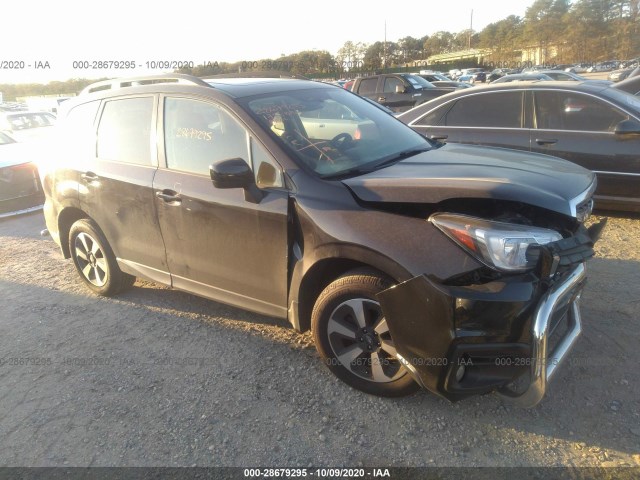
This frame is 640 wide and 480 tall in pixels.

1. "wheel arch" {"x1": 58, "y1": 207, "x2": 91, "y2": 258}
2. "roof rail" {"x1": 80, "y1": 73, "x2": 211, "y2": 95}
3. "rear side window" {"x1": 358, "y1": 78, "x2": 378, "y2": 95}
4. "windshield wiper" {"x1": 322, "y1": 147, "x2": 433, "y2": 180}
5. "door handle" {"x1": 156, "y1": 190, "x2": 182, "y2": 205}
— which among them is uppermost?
"rear side window" {"x1": 358, "y1": 78, "x2": 378, "y2": 95}

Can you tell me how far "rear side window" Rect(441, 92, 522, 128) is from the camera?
5.86 meters

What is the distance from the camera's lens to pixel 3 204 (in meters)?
7.47

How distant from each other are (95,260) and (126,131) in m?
1.29

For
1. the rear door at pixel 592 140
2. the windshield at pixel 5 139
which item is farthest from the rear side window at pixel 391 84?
the windshield at pixel 5 139

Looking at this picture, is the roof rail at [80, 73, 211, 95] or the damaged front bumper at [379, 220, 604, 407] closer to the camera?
the damaged front bumper at [379, 220, 604, 407]

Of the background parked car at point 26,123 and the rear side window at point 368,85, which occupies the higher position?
the rear side window at point 368,85

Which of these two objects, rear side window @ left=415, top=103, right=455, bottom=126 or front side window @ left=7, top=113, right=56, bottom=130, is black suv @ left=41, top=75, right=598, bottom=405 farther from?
front side window @ left=7, top=113, right=56, bottom=130

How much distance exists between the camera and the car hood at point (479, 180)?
241 centimetres

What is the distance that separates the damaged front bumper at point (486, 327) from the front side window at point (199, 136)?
1495mm

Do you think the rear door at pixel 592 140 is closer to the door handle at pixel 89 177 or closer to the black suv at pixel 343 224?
the black suv at pixel 343 224

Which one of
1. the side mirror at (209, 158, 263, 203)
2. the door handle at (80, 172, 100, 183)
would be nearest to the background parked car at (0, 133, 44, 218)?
the door handle at (80, 172, 100, 183)

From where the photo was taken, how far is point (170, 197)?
3453 millimetres

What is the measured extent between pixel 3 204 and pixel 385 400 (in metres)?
7.20

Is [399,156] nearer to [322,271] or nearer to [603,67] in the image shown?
[322,271]
